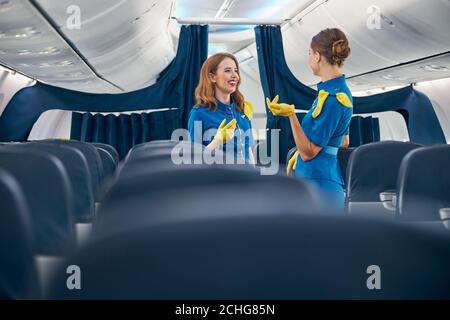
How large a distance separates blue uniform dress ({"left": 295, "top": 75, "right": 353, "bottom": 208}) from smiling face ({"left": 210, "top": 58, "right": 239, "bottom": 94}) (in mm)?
648

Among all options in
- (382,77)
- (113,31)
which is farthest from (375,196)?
(382,77)

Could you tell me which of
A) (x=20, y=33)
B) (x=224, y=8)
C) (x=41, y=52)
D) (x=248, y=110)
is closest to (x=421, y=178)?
(x=248, y=110)

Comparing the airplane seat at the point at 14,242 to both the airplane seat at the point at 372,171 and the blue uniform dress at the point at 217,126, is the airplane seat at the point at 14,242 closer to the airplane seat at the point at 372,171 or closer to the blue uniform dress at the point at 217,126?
the blue uniform dress at the point at 217,126

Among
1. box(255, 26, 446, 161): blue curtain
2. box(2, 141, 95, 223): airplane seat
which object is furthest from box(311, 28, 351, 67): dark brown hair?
box(255, 26, 446, 161): blue curtain

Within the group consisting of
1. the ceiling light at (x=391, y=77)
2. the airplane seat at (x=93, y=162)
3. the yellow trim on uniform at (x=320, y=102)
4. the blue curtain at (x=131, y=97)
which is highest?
the ceiling light at (x=391, y=77)

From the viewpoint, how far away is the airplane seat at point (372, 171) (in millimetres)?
2480

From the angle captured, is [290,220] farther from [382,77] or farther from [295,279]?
[382,77]

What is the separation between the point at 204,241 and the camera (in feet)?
1.27

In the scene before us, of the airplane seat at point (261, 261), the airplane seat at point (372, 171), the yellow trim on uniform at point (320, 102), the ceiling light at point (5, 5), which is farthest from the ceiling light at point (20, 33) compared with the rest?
the airplane seat at point (261, 261)

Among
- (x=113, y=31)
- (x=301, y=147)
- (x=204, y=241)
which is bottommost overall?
(x=204, y=241)

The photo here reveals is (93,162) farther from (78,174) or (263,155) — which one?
(263,155)

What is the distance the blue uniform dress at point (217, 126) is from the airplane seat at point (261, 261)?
6.60ft

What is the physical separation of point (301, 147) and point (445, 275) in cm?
176

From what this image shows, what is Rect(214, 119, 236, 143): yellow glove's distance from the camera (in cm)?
235
